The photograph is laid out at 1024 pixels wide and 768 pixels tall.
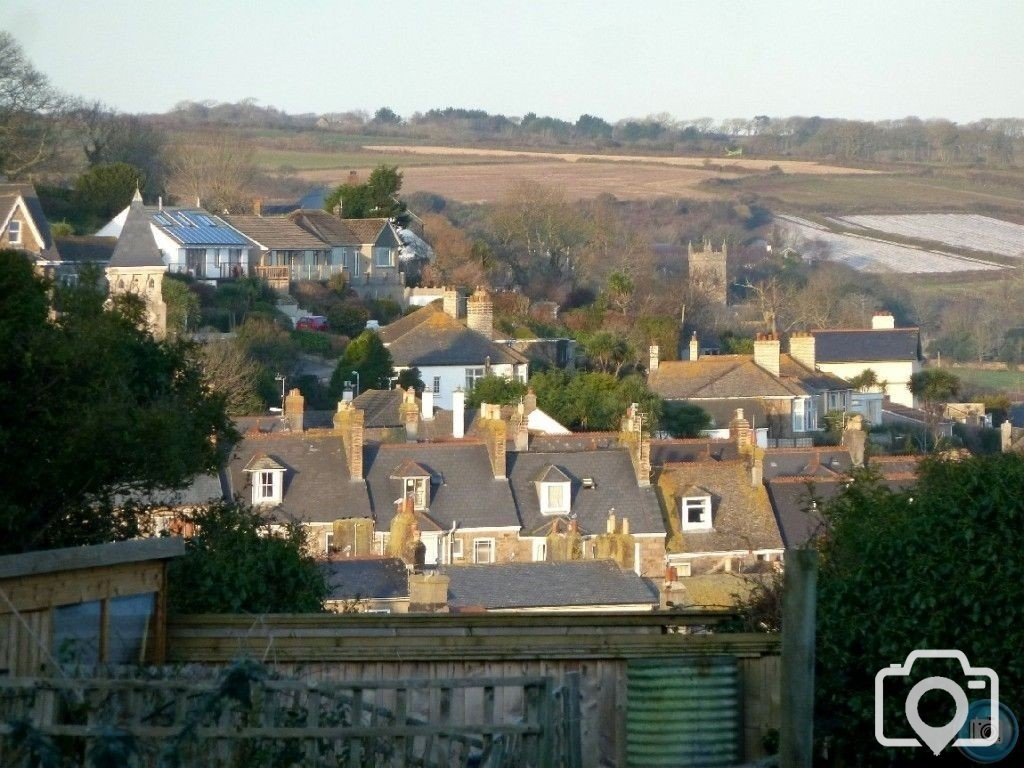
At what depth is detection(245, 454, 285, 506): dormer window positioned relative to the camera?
33531 millimetres

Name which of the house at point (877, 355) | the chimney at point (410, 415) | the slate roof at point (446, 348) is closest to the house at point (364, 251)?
the slate roof at point (446, 348)

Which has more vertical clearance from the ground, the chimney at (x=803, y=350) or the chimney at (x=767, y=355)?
the chimney at (x=767, y=355)

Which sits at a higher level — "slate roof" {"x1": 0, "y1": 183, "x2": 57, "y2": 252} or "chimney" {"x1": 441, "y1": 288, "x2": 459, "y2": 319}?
"slate roof" {"x1": 0, "y1": 183, "x2": 57, "y2": 252}

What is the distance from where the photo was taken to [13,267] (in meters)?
12.5

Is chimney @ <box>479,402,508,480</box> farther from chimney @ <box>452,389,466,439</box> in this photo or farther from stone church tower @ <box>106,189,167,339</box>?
stone church tower @ <box>106,189,167,339</box>

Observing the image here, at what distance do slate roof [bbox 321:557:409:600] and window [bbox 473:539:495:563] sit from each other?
10035mm

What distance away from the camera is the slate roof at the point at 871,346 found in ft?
242

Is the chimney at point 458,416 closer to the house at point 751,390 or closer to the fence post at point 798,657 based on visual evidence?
the house at point 751,390

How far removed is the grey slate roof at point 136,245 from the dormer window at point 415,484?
1886cm

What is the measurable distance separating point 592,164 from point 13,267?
13016cm

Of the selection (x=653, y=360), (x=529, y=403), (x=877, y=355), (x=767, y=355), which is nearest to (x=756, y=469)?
(x=529, y=403)

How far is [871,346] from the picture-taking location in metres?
74.4

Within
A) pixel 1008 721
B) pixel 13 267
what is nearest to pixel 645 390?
pixel 13 267

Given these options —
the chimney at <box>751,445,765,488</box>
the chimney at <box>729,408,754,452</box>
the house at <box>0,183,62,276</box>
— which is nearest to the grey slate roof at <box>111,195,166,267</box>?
the house at <box>0,183,62,276</box>
